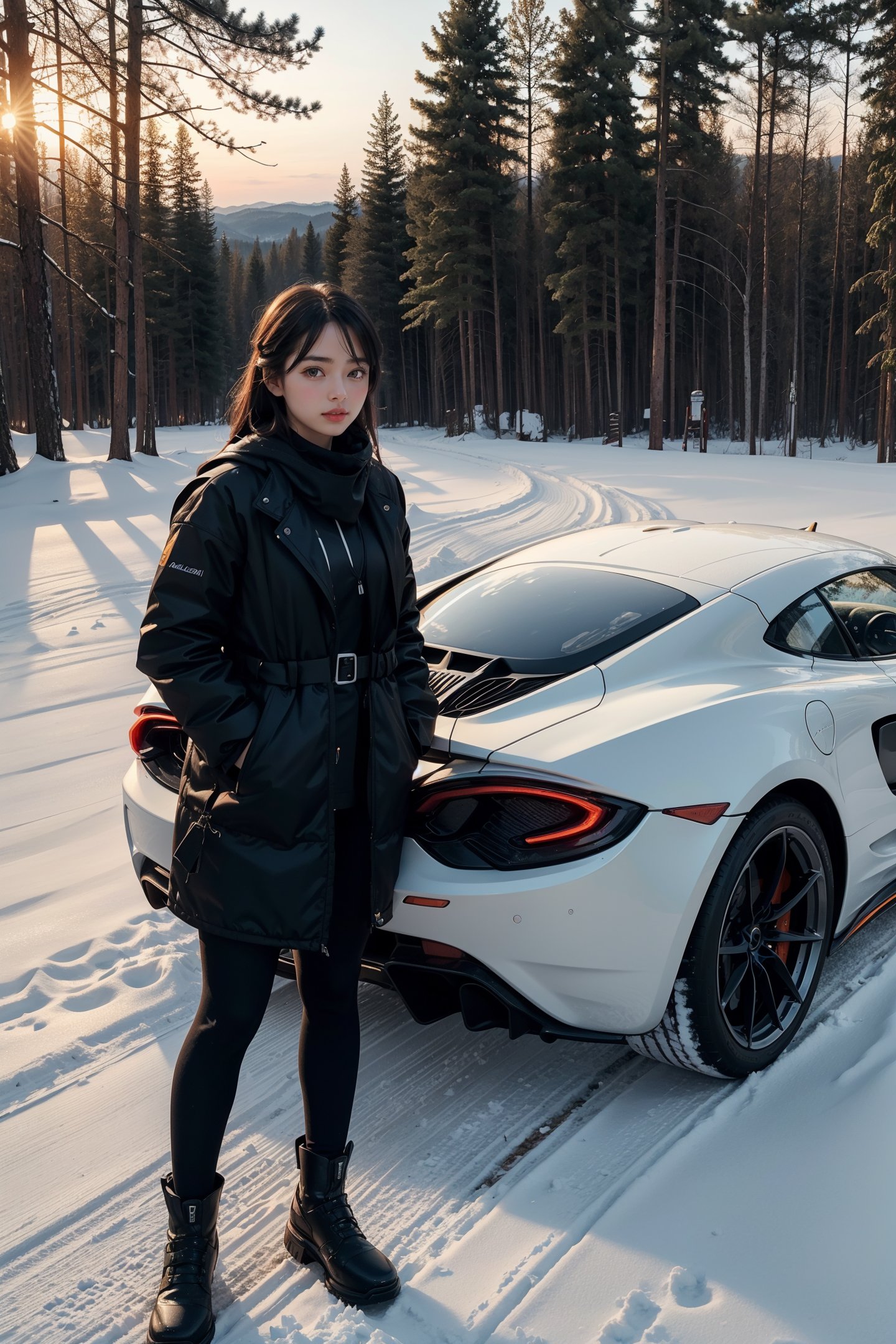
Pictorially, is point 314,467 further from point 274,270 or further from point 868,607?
point 274,270

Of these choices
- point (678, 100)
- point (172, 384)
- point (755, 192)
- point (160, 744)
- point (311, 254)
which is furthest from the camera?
point (311, 254)

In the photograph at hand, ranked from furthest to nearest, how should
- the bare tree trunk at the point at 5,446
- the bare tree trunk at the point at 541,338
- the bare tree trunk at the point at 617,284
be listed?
the bare tree trunk at the point at 541,338, the bare tree trunk at the point at 617,284, the bare tree trunk at the point at 5,446

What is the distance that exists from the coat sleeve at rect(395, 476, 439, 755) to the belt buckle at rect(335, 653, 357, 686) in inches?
8.4

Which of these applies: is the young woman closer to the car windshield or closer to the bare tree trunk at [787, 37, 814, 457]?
the car windshield

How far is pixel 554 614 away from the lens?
129 inches

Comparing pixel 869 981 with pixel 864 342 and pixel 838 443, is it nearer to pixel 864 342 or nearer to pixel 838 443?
pixel 838 443

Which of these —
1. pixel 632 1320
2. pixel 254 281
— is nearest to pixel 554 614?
pixel 632 1320

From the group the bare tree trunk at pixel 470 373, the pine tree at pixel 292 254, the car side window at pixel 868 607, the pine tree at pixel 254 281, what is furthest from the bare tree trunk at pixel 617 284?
the pine tree at pixel 292 254

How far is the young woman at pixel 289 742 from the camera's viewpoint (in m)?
2.02

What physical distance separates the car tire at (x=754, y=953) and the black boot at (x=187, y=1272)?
108cm

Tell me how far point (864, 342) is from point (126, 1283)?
60.6m

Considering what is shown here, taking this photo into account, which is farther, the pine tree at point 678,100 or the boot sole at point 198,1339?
the pine tree at point 678,100

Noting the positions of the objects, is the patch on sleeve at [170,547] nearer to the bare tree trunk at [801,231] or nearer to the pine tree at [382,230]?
the bare tree trunk at [801,231]

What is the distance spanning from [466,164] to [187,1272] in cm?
4519
